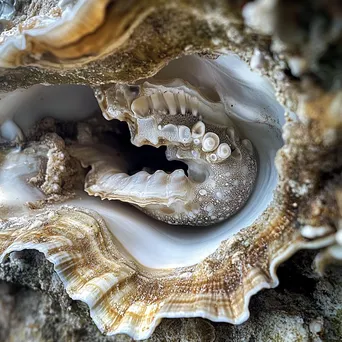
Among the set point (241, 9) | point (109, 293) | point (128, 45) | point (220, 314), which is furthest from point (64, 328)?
point (241, 9)

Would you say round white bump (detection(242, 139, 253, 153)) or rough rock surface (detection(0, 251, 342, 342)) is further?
round white bump (detection(242, 139, 253, 153))

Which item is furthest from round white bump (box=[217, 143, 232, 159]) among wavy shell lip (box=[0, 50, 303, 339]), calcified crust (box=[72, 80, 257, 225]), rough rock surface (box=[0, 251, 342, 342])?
rough rock surface (box=[0, 251, 342, 342])

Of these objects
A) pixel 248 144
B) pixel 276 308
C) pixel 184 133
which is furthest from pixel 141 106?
pixel 276 308

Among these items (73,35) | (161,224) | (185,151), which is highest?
(73,35)

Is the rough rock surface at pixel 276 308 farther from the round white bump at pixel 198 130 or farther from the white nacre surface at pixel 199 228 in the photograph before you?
the round white bump at pixel 198 130

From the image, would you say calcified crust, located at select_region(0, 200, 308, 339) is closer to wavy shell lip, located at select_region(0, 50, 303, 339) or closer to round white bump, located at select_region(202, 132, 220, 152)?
wavy shell lip, located at select_region(0, 50, 303, 339)

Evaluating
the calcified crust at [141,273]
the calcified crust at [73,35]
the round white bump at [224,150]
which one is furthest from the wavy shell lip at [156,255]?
the calcified crust at [73,35]

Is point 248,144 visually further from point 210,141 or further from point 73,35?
point 73,35
